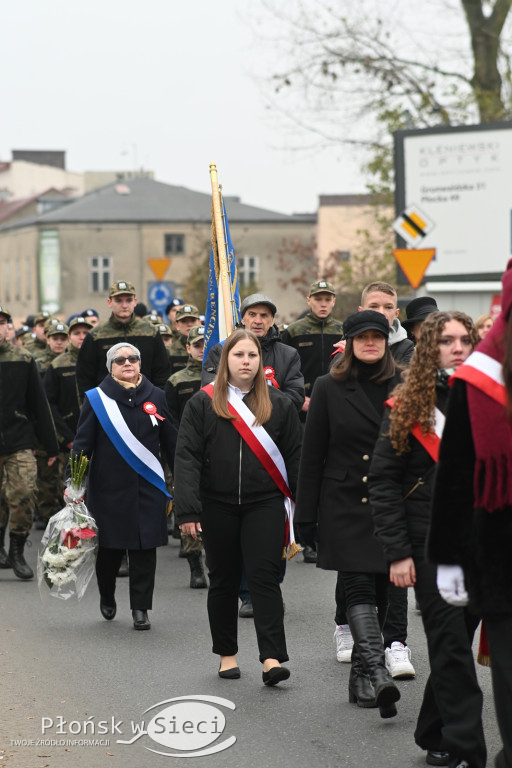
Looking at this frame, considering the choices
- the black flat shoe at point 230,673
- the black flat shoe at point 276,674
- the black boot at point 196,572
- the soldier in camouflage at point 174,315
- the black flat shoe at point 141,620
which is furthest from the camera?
the soldier in camouflage at point 174,315

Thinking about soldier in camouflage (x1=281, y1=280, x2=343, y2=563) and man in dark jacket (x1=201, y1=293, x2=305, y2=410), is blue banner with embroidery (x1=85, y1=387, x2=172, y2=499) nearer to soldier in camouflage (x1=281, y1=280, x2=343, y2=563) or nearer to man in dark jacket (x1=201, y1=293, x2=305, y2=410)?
man in dark jacket (x1=201, y1=293, x2=305, y2=410)

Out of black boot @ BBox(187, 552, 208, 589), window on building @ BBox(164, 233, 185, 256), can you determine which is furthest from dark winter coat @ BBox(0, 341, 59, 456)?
window on building @ BBox(164, 233, 185, 256)

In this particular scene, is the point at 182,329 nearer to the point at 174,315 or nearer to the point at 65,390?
the point at 65,390

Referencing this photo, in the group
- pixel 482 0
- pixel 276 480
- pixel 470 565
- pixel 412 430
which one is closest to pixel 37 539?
pixel 276 480

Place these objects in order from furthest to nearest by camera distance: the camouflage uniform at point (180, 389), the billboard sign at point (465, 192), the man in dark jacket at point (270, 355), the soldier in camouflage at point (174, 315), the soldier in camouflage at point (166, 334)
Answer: the billboard sign at point (465, 192), the soldier in camouflage at point (174, 315), the soldier in camouflage at point (166, 334), the camouflage uniform at point (180, 389), the man in dark jacket at point (270, 355)

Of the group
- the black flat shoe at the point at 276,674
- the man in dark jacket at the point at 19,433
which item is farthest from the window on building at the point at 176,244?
the black flat shoe at the point at 276,674

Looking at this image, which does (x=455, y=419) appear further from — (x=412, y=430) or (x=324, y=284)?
(x=324, y=284)

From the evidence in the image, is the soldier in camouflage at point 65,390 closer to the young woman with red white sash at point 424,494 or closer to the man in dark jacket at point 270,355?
the man in dark jacket at point 270,355

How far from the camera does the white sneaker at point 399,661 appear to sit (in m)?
7.25

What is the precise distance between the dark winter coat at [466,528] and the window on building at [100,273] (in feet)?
257

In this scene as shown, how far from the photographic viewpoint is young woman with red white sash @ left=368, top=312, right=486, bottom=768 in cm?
544

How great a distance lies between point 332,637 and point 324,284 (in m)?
3.83

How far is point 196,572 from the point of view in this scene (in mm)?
10609

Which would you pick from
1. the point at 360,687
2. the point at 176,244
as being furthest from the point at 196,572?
the point at 176,244
